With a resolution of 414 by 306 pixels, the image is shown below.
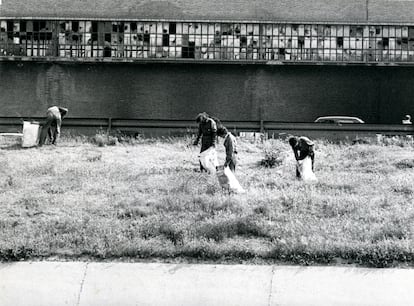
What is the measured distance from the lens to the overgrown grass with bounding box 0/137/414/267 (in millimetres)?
10102

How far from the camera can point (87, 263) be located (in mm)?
9750

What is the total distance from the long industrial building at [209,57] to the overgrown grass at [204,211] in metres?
13.5

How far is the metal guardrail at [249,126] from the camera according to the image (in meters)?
25.2

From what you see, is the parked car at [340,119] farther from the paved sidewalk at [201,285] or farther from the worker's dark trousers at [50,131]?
the paved sidewalk at [201,285]

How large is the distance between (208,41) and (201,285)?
80.6 feet

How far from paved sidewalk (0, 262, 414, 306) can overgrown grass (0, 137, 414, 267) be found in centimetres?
47

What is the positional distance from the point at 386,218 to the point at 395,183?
3.88 meters

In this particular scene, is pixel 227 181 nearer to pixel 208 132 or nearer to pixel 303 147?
pixel 208 132

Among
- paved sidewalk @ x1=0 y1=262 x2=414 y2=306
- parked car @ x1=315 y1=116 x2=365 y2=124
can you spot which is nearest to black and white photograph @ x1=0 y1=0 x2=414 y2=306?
paved sidewalk @ x1=0 y1=262 x2=414 y2=306

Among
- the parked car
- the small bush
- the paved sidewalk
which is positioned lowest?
the paved sidewalk

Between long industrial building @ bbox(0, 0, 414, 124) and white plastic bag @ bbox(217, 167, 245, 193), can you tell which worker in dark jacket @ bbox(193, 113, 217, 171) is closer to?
white plastic bag @ bbox(217, 167, 245, 193)

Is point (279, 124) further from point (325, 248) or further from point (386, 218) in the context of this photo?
point (325, 248)

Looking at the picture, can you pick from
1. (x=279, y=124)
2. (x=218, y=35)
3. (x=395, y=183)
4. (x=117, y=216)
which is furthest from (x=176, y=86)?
(x=117, y=216)

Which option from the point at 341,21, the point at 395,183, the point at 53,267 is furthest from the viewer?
the point at 341,21
